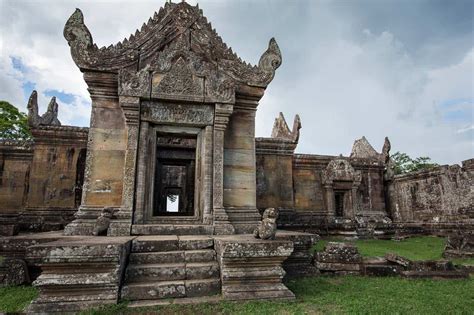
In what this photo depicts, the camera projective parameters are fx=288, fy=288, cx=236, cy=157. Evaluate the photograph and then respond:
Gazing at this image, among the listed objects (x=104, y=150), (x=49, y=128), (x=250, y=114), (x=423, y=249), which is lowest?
(x=423, y=249)

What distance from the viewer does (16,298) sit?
4289 mm

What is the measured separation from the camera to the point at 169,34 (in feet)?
23.0

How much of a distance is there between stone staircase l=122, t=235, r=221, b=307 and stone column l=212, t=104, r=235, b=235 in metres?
0.99

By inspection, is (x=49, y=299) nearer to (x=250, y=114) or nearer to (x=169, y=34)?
(x=250, y=114)

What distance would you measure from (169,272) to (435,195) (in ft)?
48.6

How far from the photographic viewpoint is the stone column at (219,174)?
6.12m

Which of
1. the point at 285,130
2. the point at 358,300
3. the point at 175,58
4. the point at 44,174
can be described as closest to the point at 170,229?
the point at 358,300

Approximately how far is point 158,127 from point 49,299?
3919 mm

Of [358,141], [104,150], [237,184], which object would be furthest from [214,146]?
[358,141]

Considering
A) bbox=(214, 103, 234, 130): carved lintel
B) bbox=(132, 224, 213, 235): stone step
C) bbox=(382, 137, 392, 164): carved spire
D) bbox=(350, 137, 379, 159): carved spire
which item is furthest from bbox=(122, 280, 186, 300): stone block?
bbox=(350, 137, 379, 159): carved spire

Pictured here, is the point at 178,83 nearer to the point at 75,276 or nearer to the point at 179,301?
the point at 75,276

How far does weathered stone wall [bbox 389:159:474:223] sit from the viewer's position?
13.0m

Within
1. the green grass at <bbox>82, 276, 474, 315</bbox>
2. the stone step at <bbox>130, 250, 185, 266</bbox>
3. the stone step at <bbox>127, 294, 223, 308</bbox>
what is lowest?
the green grass at <bbox>82, 276, 474, 315</bbox>

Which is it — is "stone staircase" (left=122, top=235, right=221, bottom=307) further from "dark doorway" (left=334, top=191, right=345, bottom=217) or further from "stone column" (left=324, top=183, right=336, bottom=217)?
"dark doorway" (left=334, top=191, right=345, bottom=217)
